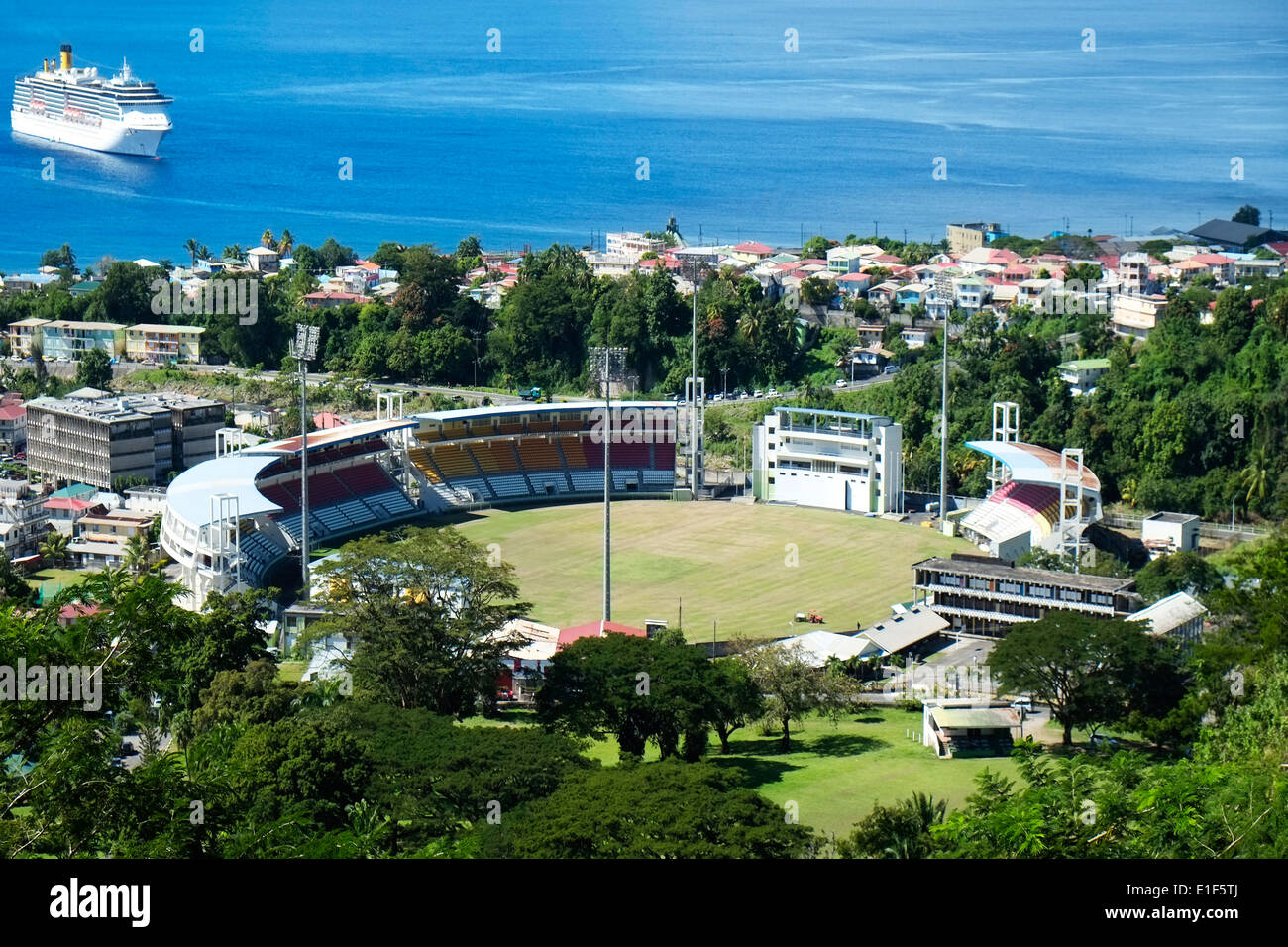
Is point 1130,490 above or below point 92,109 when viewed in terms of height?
below

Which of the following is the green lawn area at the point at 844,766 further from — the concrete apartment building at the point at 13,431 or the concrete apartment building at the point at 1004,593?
the concrete apartment building at the point at 13,431

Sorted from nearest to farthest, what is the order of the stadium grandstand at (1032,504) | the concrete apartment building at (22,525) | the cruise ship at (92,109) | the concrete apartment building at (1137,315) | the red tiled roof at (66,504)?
the stadium grandstand at (1032,504) < the concrete apartment building at (22,525) < the red tiled roof at (66,504) < the concrete apartment building at (1137,315) < the cruise ship at (92,109)

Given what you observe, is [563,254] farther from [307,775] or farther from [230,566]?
[307,775]

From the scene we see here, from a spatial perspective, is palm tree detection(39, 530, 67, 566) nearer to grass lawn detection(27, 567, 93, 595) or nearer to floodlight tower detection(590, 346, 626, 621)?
grass lawn detection(27, 567, 93, 595)

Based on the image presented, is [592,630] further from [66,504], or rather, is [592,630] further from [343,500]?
[66,504]

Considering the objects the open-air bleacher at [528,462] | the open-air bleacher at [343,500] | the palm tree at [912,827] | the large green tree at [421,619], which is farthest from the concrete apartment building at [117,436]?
the palm tree at [912,827]

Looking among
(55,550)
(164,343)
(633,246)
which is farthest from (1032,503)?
(633,246)
